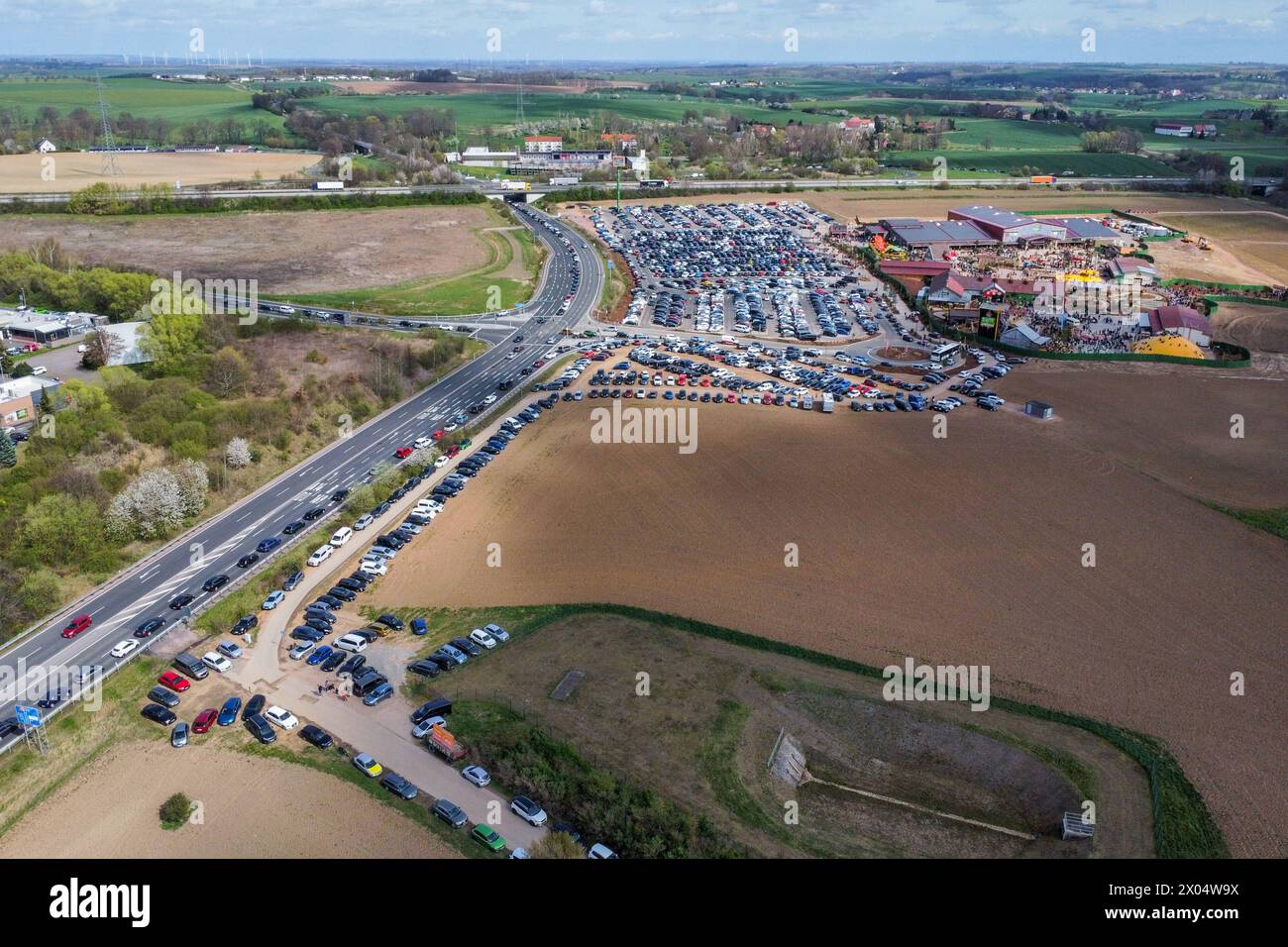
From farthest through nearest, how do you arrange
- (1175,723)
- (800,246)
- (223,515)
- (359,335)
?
1. (800,246)
2. (359,335)
3. (223,515)
4. (1175,723)

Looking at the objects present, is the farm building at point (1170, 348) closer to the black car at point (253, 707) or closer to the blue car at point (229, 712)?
the black car at point (253, 707)

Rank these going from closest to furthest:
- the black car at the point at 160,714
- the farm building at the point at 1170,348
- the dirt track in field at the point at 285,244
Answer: the black car at the point at 160,714, the farm building at the point at 1170,348, the dirt track in field at the point at 285,244

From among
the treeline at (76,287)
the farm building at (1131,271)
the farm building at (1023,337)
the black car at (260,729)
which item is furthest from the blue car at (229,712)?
the farm building at (1131,271)

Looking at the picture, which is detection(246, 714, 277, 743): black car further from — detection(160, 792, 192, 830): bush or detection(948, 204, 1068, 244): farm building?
detection(948, 204, 1068, 244): farm building

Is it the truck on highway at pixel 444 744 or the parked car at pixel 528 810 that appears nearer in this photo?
the parked car at pixel 528 810

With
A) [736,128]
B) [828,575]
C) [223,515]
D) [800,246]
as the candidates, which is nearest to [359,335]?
[223,515]

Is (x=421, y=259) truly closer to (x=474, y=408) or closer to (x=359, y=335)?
(x=359, y=335)
